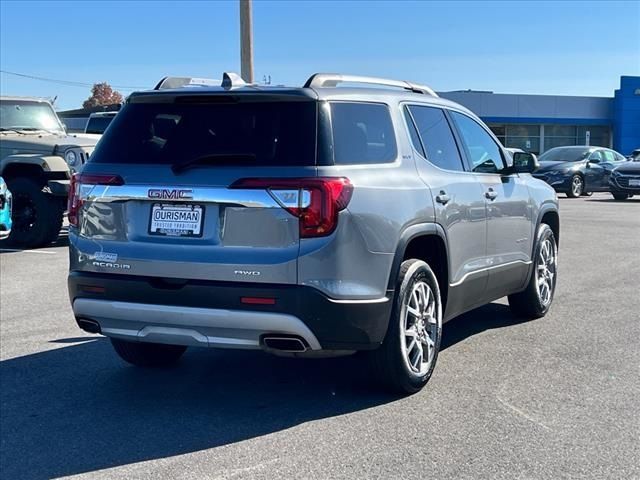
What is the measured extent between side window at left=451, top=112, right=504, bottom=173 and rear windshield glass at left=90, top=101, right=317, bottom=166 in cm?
200

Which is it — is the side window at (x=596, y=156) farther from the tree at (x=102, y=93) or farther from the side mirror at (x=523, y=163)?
the tree at (x=102, y=93)

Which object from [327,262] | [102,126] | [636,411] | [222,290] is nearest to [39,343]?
[222,290]

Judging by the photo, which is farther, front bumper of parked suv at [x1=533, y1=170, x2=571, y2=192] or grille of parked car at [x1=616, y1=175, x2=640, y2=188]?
front bumper of parked suv at [x1=533, y1=170, x2=571, y2=192]

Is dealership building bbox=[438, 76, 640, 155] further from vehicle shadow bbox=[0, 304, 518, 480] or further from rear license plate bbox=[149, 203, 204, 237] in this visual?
rear license plate bbox=[149, 203, 204, 237]

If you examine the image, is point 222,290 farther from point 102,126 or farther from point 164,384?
point 102,126

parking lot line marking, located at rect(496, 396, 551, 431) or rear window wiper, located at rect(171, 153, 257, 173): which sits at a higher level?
rear window wiper, located at rect(171, 153, 257, 173)

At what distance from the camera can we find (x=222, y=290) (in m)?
4.62

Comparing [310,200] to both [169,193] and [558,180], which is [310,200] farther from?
[558,180]

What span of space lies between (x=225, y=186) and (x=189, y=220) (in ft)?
0.99

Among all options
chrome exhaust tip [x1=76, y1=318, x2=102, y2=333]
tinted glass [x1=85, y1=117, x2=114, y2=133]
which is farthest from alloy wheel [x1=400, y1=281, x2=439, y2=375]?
tinted glass [x1=85, y1=117, x2=114, y2=133]

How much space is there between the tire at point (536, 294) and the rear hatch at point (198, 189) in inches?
132

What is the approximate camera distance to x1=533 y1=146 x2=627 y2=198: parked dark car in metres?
25.4

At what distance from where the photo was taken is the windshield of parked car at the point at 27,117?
14141mm

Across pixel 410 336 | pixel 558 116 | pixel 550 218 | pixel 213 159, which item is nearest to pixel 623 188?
pixel 550 218
